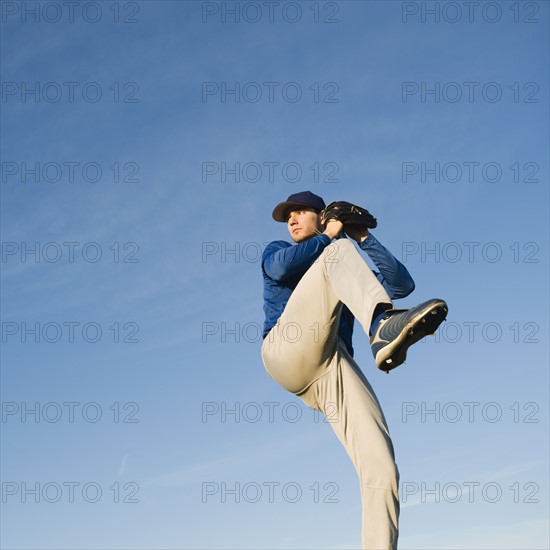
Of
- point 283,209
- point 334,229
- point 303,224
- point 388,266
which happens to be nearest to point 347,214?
point 334,229

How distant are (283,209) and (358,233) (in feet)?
2.35

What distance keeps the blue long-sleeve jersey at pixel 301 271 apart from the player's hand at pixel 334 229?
0.06 metres

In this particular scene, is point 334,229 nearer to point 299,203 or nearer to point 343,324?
Answer: point 299,203

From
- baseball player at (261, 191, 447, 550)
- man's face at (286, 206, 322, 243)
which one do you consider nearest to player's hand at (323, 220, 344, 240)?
baseball player at (261, 191, 447, 550)

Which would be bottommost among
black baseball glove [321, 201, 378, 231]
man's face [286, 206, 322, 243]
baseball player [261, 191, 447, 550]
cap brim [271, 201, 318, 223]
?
baseball player [261, 191, 447, 550]

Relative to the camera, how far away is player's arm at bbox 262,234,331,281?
17.5ft

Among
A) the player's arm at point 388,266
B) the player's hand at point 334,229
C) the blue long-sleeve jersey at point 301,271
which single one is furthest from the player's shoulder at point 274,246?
the player's arm at point 388,266

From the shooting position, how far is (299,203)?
19.5 feet

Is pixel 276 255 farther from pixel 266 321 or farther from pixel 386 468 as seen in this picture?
pixel 386 468

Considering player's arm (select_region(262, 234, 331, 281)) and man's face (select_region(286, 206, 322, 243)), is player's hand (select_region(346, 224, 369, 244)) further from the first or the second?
man's face (select_region(286, 206, 322, 243))

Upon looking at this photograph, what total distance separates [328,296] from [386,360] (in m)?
0.66

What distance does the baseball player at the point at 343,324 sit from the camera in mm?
4613

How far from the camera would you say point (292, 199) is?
235 inches

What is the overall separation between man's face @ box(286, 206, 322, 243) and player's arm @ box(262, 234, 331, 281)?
44cm
